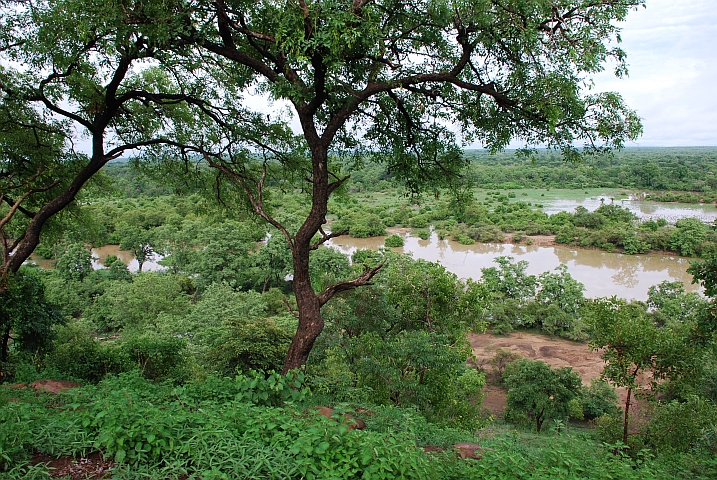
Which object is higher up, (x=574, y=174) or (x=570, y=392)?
(x=574, y=174)

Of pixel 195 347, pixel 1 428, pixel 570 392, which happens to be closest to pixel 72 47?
Answer: pixel 1 428

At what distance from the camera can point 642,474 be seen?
10.3 feet

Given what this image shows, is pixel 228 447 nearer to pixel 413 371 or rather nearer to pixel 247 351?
pixel 247 351

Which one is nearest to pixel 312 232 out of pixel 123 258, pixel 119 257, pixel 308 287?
pixel 308 287

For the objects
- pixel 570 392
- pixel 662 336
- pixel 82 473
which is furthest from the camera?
pixel 570 392

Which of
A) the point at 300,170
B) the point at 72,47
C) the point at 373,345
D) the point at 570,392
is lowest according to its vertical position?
the point at 570,392

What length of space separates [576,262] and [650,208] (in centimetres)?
2203

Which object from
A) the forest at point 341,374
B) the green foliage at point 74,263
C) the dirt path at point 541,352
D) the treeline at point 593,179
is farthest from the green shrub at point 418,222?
the green foliage at point 74,263

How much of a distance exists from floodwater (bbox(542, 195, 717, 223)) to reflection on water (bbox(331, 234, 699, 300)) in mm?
10941

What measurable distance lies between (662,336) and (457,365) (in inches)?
131

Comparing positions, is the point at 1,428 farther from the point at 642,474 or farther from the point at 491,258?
the point at 491,258

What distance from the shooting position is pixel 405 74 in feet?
16.1

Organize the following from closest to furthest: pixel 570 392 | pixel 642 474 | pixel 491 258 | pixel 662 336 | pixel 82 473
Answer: pixel 82 473
pixel 642 474
pixel 662 336
pixel 570 392
pixel 491 258

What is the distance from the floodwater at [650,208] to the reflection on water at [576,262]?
1094 centimetres
